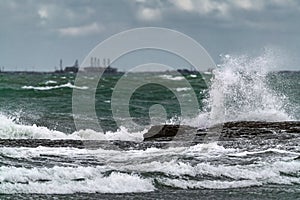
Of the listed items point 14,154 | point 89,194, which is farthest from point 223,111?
point 89,194

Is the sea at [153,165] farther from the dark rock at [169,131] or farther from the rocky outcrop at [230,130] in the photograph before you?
the dark rock at [169,131]

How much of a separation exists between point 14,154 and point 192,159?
4.15 meters

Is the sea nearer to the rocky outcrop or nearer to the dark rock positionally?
the rocky outcrop

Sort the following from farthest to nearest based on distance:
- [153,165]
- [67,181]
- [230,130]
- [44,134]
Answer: [44,134] < [230,130] < [153,165] < [67,181]

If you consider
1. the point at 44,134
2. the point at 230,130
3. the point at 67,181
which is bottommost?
the point at 67,181

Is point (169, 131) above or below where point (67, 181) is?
above

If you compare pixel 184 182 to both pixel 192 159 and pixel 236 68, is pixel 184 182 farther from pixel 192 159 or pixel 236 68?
pixel 236 68

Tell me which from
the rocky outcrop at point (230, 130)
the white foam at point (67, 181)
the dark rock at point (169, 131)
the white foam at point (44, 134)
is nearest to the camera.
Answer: the white foam at point (67, 181)

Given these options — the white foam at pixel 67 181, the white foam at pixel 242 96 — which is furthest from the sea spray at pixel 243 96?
the white foam at pixel 67 181

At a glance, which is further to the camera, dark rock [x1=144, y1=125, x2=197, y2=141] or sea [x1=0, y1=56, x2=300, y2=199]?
dark rock [x1=144, y1=125, x2=197, y2=141]

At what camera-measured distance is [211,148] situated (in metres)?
16.0

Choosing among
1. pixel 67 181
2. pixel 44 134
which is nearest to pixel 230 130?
pixel 44 134

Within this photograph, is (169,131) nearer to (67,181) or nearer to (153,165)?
(153,165)

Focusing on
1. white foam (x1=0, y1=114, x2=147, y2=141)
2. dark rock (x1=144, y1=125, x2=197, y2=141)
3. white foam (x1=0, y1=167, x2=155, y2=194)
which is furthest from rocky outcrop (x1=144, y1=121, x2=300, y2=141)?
white foam (x1=0, y1=167, x2=155, y2=194)
